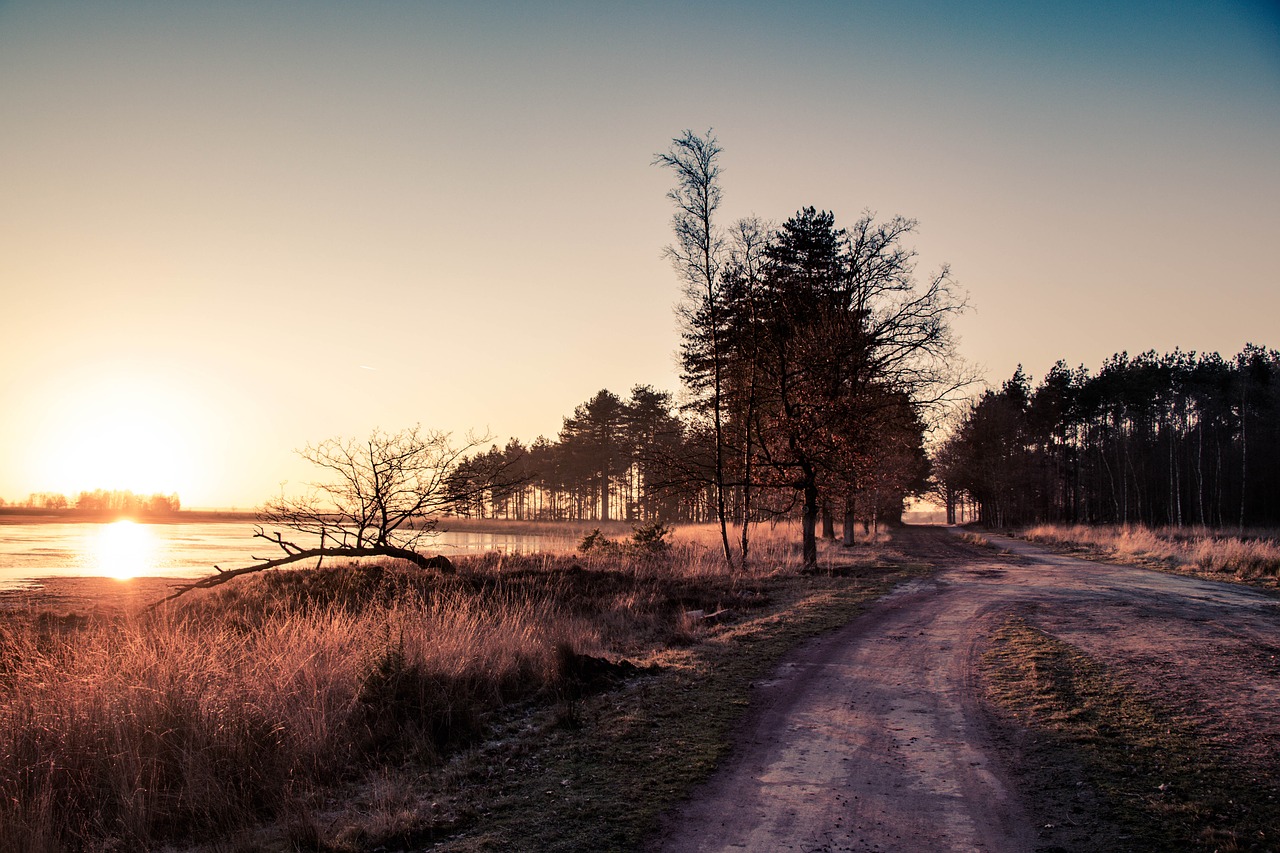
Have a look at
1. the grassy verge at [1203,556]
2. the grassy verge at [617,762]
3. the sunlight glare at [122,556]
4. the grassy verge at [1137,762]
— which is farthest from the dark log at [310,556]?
the grassy verge at [1203,556]

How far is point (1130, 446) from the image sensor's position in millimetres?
58531

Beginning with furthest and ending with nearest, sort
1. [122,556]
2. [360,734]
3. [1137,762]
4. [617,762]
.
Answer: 1. [122,556]
2. [360,734]
3. [617,762]
4. [1137,762]

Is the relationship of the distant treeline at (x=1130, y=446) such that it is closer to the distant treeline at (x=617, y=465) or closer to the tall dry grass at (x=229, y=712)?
the distant treeline at (x=617, y=465)

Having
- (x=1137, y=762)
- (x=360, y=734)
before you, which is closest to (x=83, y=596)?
(x=360, y=734)

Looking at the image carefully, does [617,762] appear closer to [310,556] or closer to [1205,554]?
[310,556]

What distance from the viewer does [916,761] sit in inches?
227

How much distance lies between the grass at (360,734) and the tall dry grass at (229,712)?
0.8 inches

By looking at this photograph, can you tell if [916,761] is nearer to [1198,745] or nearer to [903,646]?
[1198,745]

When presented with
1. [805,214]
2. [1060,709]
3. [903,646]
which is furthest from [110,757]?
[805,214]

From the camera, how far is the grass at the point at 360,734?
15.9 ft

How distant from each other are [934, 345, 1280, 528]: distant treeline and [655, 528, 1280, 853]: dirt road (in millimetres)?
50895

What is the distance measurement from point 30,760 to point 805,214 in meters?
34.0

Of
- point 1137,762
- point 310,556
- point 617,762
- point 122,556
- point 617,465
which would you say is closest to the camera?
point 1137,762

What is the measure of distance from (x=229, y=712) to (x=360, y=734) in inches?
46.8
